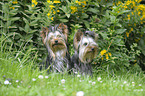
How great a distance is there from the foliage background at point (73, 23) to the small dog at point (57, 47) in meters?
0.74

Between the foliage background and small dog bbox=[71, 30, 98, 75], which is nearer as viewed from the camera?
small dog bbox=[71, 30, 98, 75]

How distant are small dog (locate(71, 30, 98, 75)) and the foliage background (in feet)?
2.31

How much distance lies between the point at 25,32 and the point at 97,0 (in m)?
2.07

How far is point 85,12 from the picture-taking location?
541 centimetres

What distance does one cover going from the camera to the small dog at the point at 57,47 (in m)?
3.84

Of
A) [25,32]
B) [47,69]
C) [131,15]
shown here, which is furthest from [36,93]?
[131,15]

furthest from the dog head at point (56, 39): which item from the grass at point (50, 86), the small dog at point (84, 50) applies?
the grass at point (50, 86)

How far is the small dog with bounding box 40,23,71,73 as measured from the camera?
3.84 m

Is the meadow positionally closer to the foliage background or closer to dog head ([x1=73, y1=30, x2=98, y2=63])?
the foliage background

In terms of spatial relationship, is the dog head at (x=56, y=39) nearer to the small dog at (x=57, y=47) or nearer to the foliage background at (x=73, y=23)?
the small dog at (x=57, y=47)

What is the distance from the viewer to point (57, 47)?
152 inches

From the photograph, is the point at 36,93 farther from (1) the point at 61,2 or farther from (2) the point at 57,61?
(1) the point at 61,2

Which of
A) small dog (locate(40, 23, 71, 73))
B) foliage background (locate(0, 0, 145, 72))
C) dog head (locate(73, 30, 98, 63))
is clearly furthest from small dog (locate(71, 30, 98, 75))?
foliage background (locate(0, 0, 145, 72))

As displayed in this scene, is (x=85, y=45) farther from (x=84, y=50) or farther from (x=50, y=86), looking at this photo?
(x=50, y=86)
